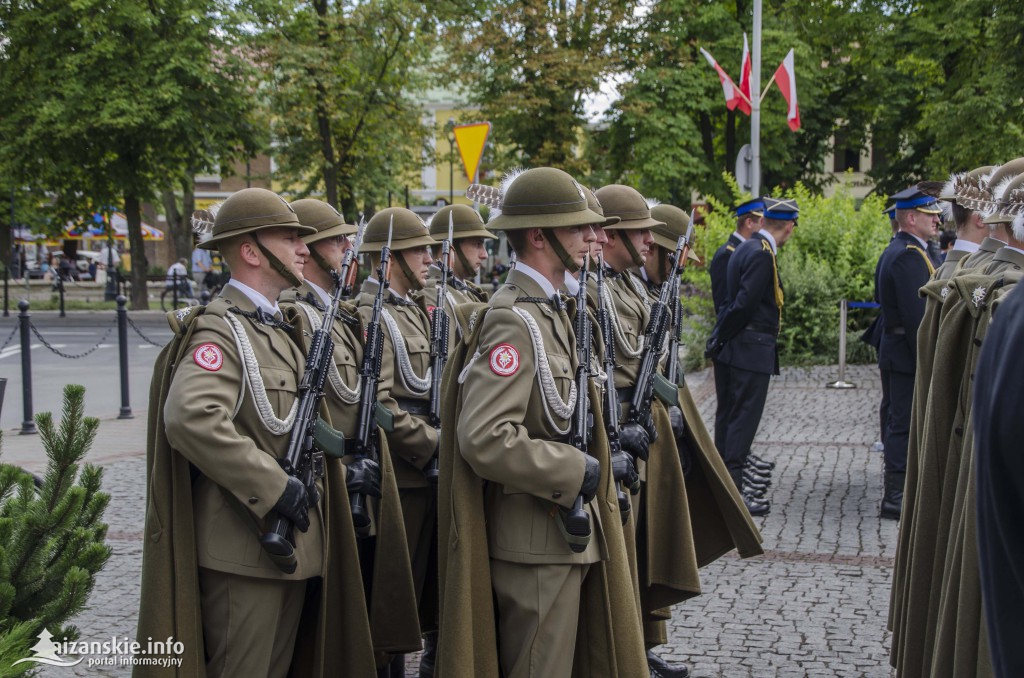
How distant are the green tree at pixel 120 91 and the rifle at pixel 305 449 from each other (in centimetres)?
2297

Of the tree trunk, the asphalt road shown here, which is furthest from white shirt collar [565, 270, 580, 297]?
the tree trunk

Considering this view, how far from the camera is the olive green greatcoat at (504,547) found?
361 centimetres

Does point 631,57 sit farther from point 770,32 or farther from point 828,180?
point 828,180

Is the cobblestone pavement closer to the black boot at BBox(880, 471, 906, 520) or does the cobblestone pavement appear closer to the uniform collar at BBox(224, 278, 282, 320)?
the black boot at BBox(880, 471, 906, 520)

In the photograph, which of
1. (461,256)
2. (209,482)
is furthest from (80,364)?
(209,482)

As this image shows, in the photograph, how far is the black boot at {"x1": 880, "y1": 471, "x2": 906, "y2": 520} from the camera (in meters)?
7.93

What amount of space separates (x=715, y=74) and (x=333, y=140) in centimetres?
1098

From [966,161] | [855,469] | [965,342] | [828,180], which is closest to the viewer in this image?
[965,342]

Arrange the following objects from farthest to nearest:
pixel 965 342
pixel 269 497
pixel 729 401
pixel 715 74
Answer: pixel 715 74, pixel 729 401, pixel 965 342, pixel 269 497

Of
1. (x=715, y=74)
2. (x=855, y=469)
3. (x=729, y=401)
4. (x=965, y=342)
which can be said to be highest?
(x=715, y=74)

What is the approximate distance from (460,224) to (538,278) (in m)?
3.20

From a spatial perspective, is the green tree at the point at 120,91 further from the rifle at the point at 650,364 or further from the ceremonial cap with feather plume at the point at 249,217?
the ceremonial cap with feather plume at the point at 249,217

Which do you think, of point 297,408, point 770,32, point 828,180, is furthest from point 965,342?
point 828,180

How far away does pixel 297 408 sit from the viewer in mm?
3799
